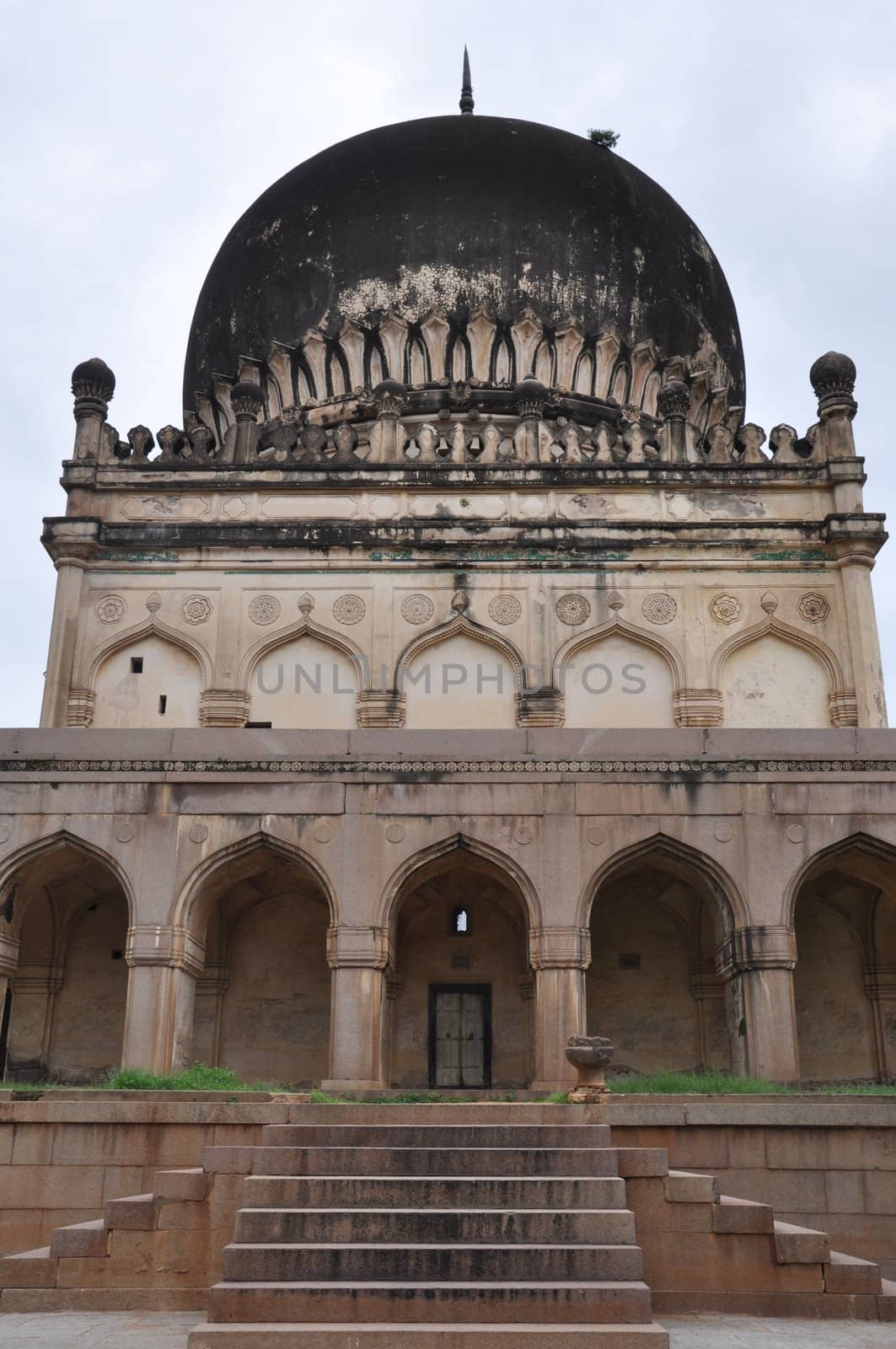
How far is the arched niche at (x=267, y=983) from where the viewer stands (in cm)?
1772

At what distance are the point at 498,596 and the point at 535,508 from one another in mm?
1495

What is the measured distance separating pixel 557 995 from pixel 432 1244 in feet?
23.3

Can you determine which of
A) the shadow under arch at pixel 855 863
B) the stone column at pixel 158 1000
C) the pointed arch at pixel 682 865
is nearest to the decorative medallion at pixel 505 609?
the pointed arch at pixel 682 865

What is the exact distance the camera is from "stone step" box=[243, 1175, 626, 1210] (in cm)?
909

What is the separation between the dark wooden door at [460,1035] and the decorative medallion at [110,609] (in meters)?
7.17

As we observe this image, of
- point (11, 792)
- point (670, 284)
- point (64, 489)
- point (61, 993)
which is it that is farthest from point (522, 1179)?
point (670, 284)

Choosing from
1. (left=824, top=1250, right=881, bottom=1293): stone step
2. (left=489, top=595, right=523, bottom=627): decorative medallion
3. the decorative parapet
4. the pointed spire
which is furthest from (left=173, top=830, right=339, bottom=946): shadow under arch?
the pointed spire

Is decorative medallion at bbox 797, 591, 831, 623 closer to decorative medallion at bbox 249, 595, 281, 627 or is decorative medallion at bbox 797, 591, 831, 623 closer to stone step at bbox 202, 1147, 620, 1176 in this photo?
decorative medallion at bbox 249, 595, 281, 627

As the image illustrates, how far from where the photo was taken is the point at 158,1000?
15672 millimetres

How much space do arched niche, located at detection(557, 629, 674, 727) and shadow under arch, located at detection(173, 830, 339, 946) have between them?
5.55 meters

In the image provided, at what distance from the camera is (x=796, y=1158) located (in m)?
11.6

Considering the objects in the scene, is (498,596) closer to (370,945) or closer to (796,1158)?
(370,945)

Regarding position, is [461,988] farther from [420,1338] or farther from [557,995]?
[420,1338]

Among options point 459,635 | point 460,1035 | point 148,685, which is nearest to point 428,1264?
point 460,1035
